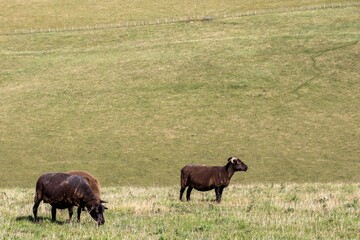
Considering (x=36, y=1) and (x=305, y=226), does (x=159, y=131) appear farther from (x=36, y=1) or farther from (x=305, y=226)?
(x=36, y=1)

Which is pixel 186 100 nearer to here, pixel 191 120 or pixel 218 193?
pixel 191 120

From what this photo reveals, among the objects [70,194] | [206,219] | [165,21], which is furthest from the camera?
[165,21]

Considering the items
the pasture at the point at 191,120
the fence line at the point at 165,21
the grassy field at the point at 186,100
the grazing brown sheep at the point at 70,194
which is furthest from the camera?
the fence line at the point at 165,21

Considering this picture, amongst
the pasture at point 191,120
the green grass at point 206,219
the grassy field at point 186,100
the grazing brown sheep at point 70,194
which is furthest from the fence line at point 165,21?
the grazing brown sheep at point 70,194

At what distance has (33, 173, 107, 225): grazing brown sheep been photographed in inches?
567

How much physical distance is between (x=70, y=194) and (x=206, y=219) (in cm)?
337

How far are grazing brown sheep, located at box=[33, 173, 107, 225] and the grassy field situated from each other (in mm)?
20653

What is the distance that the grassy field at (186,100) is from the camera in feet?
133

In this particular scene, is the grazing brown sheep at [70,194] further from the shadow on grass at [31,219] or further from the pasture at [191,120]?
the shadow on grass at [31,219]

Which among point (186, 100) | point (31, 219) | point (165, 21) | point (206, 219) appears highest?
point (165, 21)

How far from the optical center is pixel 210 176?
1984cm

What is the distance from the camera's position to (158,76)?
6169 cm

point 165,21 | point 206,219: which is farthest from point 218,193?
point 165,21

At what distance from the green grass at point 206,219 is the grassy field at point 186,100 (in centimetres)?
1644
